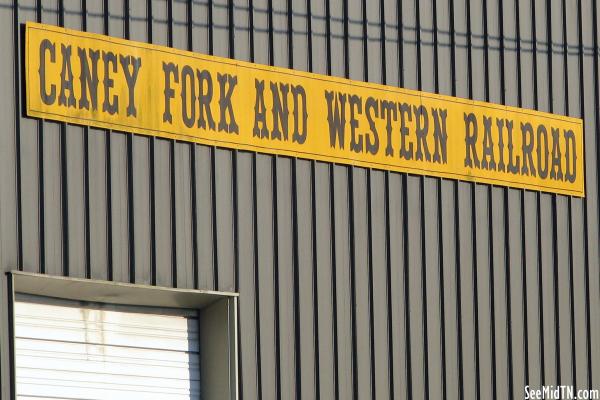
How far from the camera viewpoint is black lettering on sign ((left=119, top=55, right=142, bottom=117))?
46.1 feet

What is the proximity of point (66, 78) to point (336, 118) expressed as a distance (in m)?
3.03

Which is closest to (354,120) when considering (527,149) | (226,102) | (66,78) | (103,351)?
(226,102)

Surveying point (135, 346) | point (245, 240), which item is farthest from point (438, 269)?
point (135, 346)

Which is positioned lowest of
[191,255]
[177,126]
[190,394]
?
[190,394]

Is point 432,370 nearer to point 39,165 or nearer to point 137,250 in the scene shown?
point 137,250

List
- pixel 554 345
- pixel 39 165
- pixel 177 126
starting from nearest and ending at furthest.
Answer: pixel 39 165
pixel 177 126
pixel 554 345

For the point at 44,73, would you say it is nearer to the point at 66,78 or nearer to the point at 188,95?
the point at 66,78

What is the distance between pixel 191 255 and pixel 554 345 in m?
4.63

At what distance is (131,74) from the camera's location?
557 inches

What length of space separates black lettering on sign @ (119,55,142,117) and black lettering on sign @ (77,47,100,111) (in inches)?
10.8

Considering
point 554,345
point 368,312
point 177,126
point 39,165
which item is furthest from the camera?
point 554,345

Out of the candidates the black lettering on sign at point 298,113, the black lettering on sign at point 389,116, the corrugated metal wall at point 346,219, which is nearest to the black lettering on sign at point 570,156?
the corrugated metal wall at point 346,219

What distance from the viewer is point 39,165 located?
1341 centimetres
